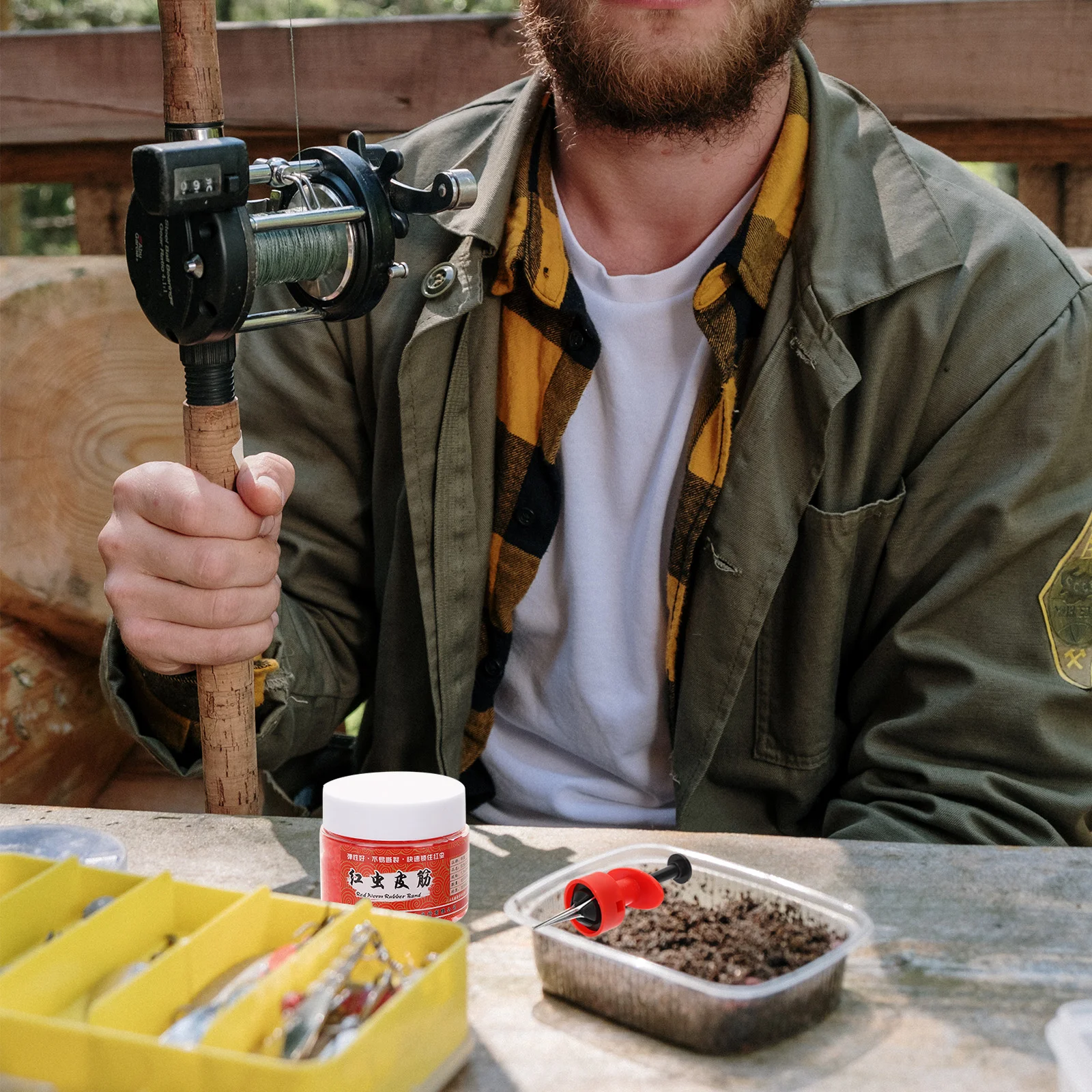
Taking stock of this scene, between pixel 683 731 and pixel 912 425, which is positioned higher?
pixel 912 425

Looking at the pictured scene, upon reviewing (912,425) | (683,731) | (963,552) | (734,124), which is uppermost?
(734,124)

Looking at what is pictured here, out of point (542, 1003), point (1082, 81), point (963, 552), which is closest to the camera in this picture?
point (542, 1003)

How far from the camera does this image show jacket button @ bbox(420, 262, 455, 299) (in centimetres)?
152

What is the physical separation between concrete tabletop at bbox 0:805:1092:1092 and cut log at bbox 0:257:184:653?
0.66m

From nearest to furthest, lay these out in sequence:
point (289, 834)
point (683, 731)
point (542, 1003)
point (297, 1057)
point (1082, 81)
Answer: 1. point (297, 1057)
2. point (542, 1003)
3. point (289, 834)
4. point (683, 731)
5. point (1082, 81)

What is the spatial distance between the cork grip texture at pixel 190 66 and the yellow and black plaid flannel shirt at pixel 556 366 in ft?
1.88

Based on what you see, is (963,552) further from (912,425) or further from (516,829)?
(516,829)

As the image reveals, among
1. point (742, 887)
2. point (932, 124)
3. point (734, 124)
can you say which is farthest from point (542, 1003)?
point (932, 124)

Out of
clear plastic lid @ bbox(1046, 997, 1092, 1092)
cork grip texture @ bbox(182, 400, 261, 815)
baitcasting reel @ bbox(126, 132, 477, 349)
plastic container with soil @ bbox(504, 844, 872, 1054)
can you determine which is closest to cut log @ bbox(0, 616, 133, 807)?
cork grip texture @ bbox(182, 400, 261, 815)

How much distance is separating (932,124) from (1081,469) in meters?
0.71

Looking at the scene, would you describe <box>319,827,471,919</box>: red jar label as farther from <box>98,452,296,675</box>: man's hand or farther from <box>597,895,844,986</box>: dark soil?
<box>98,452,296,675</box>: man's hand

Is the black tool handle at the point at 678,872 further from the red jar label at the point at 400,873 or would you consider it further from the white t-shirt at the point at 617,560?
the white t-shirt at the point at 617,560

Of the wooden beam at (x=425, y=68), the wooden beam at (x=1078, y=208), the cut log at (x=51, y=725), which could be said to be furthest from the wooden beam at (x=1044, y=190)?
the cut log at (x=51, y=725)

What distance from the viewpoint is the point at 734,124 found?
62.2 inches
